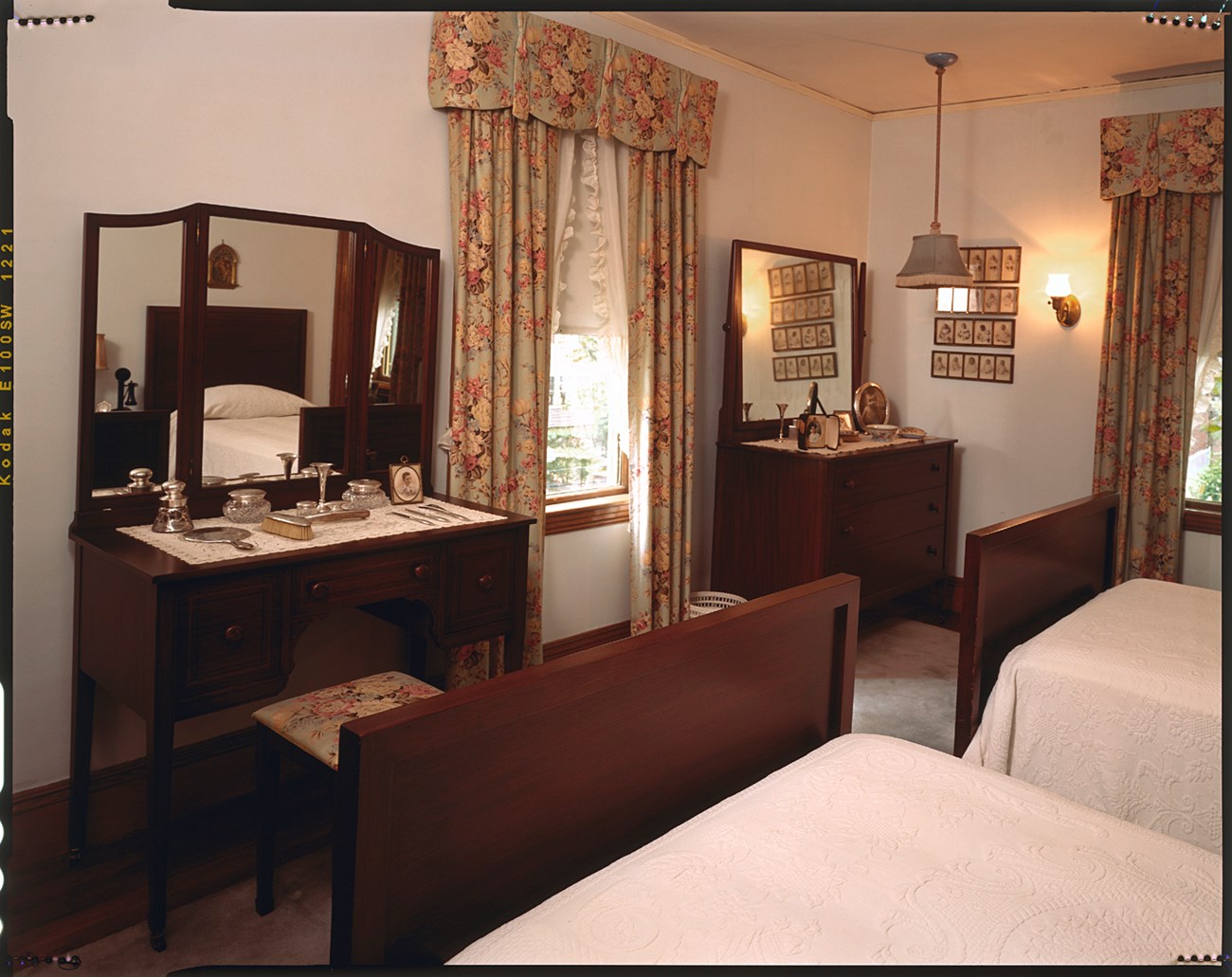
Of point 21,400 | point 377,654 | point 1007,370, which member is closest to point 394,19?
point 21,400

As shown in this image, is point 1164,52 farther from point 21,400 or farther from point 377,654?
point 21,400

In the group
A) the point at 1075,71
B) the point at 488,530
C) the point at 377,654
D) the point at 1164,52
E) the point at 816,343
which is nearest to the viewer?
the point at 488,530

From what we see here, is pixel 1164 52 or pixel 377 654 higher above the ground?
pixel 1164 52

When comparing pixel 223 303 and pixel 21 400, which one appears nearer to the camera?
pixel 21 400

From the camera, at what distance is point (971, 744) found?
2303 mm

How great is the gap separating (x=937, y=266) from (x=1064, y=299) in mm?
719

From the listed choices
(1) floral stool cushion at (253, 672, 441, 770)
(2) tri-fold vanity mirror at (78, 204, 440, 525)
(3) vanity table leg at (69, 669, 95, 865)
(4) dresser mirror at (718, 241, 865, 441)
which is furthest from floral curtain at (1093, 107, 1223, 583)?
(3) vanity table leg at (69, 669, 95, 865)

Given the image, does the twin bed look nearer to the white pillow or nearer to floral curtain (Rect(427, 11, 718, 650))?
the white pillow

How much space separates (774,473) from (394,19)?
216 cm

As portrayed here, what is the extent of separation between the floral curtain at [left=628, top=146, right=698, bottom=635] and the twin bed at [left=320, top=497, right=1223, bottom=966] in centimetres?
197

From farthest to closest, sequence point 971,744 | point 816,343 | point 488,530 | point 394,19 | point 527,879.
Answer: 1. point 816,343
2. point 394,19
3. point 488,530
4. point 971,744
5. point 527,879

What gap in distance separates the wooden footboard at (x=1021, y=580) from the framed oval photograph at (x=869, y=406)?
1493mm

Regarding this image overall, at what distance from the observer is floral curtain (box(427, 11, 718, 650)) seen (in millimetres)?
2945

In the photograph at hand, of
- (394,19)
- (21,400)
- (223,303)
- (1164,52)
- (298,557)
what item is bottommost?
(298,557)
